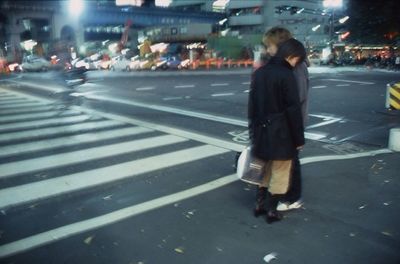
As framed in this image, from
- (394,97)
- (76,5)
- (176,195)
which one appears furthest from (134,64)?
(176,195)

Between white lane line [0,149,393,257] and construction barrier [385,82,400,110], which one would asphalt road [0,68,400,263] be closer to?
white lane line [0,149,393,257]

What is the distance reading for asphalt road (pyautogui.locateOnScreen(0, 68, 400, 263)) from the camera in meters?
3.93

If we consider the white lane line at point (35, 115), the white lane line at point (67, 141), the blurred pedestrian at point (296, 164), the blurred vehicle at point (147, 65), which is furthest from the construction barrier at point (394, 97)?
the blurred vehicle at point (147, 65)

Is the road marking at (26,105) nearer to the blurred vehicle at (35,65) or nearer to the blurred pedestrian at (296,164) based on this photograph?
the blurred pedestrian at (296,164)

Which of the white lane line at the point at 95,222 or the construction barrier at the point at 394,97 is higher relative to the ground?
the construction barrier at the point at 394,97

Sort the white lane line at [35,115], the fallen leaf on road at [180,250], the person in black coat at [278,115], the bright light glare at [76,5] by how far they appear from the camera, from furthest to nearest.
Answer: the bright light glare at [76,5]
the white lane line at [35,115]
the person in black coat at [278,115]
the fallen leaf on road at [180,250]

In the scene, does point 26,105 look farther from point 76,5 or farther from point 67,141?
point 76,5

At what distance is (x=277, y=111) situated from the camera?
418cm

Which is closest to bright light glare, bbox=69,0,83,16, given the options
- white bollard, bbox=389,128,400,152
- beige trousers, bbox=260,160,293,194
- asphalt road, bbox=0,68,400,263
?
asphalt road, bbox=0,68,400,263

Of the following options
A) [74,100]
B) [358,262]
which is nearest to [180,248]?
[358,262]

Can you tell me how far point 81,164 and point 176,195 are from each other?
2179 millimetres

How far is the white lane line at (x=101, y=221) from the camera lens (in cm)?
404

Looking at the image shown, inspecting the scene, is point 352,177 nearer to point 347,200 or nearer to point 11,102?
point 347,200

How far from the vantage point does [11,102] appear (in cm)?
1457
